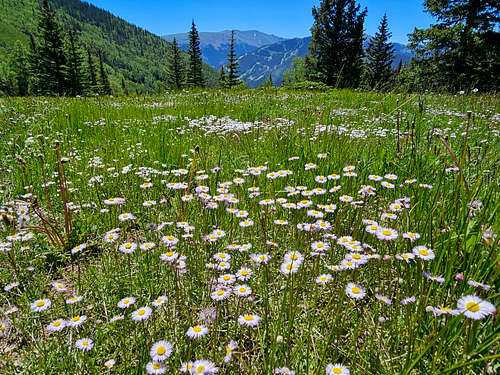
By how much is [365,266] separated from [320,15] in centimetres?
4802

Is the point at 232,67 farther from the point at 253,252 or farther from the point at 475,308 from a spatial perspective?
the point at 475,308

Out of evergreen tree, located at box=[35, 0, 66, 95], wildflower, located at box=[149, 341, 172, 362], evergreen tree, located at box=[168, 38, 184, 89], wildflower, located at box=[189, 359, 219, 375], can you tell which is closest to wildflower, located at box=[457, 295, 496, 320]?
wildflower, located at box=[189, 359, 219, 375]

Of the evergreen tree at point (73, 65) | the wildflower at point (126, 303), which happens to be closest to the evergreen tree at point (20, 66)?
the evergreen tree at point (73, 65)

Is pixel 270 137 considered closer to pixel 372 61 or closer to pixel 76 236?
pixel 76 236

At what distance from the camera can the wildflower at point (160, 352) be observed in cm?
116

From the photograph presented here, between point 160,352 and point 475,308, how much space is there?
4.07 ft

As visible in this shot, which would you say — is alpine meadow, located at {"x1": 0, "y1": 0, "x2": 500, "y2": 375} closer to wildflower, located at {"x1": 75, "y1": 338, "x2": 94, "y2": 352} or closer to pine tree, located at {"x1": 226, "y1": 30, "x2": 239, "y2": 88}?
wildflower, located at {"x1": 75, "y1": 338, "x2": 94, "y2": 352}

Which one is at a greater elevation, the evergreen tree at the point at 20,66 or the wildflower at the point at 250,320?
the evergreen tree at the point at 20,66

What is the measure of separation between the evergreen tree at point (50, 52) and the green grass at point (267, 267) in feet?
175

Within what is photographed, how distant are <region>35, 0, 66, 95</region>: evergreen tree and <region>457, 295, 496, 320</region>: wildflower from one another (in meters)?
56.1

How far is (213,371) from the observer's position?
1.15 meters

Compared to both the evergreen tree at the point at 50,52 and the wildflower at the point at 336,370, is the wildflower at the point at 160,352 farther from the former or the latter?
the evergreen tree at the point at 50,52

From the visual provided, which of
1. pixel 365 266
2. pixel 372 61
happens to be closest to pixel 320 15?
pixel 372 61

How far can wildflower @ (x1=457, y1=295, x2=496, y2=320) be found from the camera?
0.86 metres
